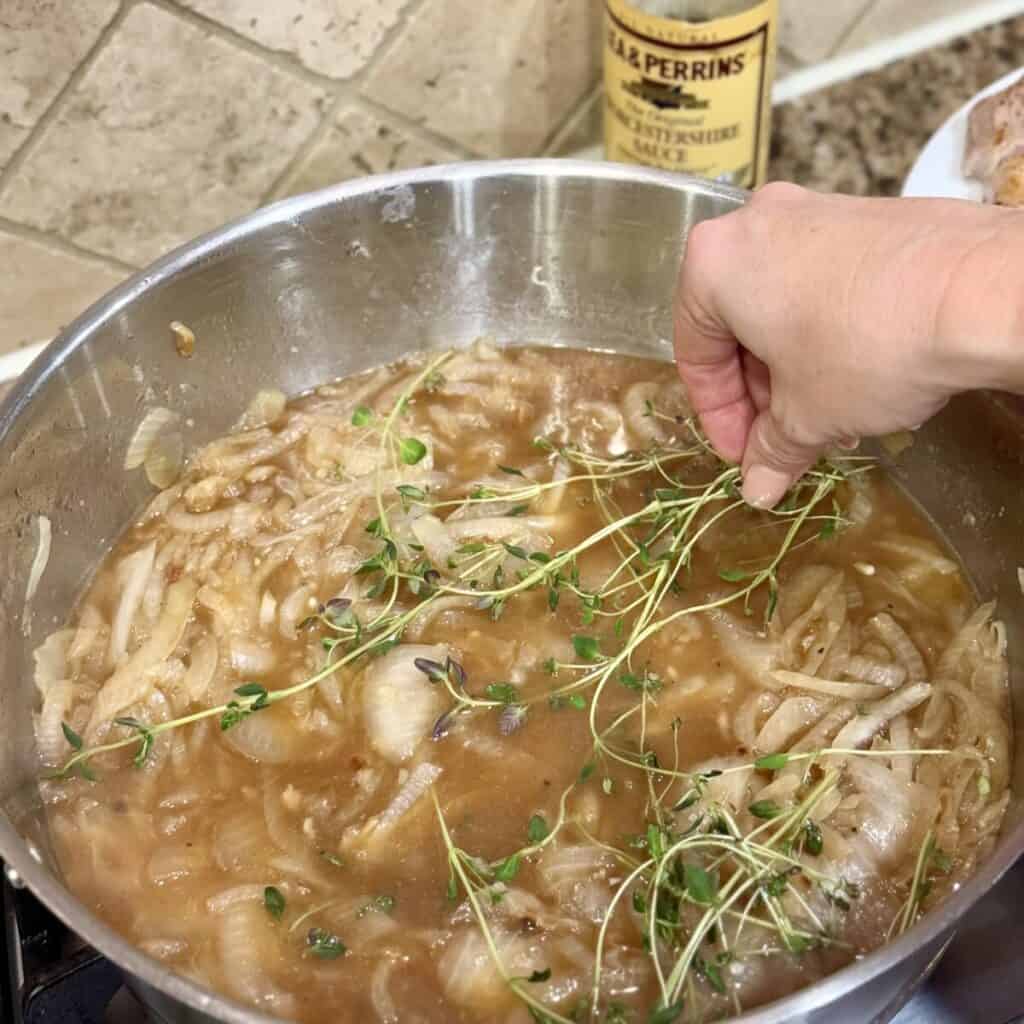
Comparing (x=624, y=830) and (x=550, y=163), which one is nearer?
(x=624, y=830)

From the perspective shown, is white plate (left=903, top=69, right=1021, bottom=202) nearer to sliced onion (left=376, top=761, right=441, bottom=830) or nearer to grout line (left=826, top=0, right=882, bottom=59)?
grout line (left=826, top=0, right=882, bottom=59)

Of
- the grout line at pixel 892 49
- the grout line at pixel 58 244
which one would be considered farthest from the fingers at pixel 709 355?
the grout line at pixel 892 49

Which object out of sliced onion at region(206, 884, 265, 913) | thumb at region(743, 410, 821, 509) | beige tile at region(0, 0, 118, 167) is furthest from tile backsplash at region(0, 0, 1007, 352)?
A: sliced onion at region(206, 884, 265, 913)

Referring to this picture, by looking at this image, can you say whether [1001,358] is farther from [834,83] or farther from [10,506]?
[834,83]

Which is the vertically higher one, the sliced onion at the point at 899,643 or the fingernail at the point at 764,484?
the fingernail at the point at 764,484

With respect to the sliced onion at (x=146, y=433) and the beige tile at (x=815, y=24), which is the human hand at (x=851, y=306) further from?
the beige tile at (x=815, y=24)

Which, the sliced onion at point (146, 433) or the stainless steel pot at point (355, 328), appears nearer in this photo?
the stainless steel pot at point (355, 328)

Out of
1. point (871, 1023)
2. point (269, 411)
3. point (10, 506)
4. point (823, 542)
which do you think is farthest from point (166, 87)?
point (871, 1023)

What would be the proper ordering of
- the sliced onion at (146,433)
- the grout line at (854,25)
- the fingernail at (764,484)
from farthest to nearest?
1. the grout line at (854,25)
2. the sliced onion at (146,433)
3. the fingernail at (764,484)
